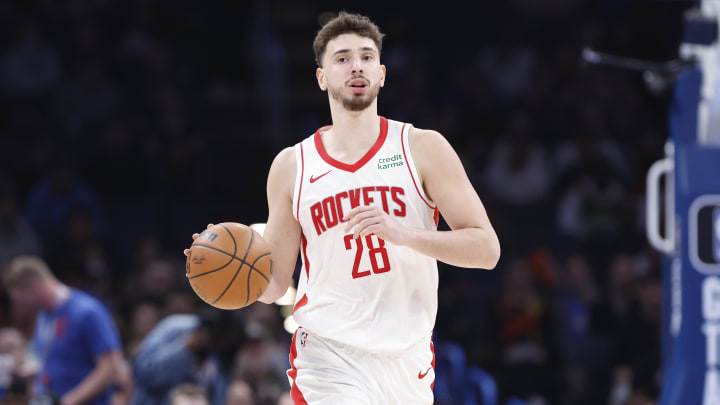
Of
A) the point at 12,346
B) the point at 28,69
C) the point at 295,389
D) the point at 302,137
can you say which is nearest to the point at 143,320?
the point at 12,346

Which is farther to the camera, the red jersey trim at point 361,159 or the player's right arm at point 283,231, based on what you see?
the player's right arm at point 283,231

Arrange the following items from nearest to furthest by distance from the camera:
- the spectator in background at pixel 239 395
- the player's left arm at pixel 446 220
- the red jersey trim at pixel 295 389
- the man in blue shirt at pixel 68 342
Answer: the player's left arm at pixel 446 220 < the red jersey trim at pixel 295 389 < the spectator in background at pixel 239 395 < the man in blue shirt at pixel 68 342

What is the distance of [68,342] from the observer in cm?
766

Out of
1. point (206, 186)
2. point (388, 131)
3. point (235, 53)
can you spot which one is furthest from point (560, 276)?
point (388, 131)

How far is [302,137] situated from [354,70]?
875 centimetres

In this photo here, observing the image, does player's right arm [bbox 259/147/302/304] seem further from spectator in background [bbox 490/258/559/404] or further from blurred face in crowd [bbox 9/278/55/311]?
spectator in background [bbox 490/258/559/404]

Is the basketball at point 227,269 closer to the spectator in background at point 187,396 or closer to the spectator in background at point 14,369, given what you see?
the spectator in background at point 187,396

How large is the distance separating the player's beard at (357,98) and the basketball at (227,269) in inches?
26.8

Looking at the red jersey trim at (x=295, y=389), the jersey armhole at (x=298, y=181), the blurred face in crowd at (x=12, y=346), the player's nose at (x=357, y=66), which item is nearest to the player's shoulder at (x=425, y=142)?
the player's nose at (x=357, y=66)

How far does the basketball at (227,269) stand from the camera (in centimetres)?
384

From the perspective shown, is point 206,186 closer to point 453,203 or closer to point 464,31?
point 464,31

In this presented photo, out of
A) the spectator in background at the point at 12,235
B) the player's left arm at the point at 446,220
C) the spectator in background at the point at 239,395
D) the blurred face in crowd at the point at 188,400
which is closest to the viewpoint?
the player's left arm at the point at 446,220

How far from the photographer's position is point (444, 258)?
374cm

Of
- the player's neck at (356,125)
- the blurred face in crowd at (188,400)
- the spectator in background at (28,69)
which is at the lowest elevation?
the blurred face in crowd at (188,400)
